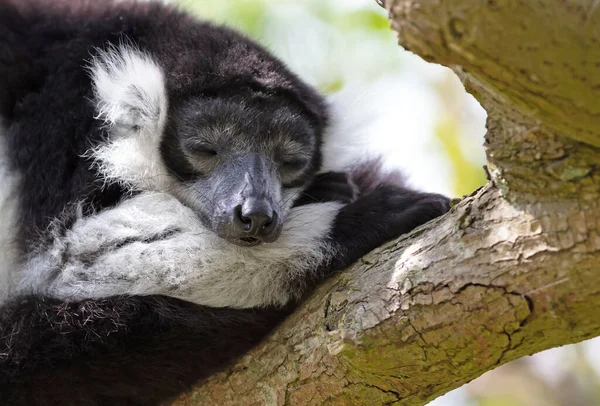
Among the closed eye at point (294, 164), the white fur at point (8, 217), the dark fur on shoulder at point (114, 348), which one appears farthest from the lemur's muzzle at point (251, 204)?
the white fur at point (8, 217)

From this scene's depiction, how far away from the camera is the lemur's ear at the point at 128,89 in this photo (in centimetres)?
421

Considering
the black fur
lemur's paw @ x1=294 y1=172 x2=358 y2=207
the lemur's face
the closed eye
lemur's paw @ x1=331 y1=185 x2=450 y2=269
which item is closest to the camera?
lemur's paw @ x1=331 y1=185 x2=450 y2=269

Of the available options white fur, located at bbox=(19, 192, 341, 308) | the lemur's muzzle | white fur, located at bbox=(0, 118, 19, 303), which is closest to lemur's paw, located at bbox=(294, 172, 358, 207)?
the lemur's muzzle

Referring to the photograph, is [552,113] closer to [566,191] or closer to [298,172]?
[566,191]

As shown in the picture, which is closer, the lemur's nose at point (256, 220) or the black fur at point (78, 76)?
the lemur's nose at point (256, 220)

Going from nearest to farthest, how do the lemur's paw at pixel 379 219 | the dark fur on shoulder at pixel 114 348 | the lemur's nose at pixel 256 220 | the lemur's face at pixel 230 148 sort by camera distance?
the dark fur on shoulder at pixel 114 348 < the lemur's paw at pixel 379 219 < the lemur's nose at pixel 256 220 < the lemur's face at pixel 230 148

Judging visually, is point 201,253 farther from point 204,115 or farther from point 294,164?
point 294,164

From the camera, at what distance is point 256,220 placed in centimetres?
388

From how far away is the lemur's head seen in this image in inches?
169

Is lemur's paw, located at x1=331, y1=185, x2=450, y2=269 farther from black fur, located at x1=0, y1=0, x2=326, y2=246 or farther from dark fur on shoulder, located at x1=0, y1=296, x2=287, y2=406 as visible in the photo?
black fur, located at x1=0, y1=0, x2=326, y2=246

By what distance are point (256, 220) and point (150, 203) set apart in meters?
0.60

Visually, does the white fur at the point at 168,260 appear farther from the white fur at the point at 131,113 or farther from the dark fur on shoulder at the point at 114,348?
the white fur at the point at 131,113

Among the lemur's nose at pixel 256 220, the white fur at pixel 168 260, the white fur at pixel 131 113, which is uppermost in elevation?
the white fur at pixel 131 113

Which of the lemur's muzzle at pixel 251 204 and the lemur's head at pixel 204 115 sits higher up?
the lemur's head at pixel 204 115
